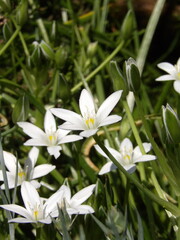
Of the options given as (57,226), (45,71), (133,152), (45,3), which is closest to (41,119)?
(45,71)

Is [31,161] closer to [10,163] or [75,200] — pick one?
[10,163]

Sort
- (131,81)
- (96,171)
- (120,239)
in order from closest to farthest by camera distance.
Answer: (120,239) < (131,81) < (96,171)

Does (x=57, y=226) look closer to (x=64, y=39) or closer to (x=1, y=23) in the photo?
(x=1, y=23)

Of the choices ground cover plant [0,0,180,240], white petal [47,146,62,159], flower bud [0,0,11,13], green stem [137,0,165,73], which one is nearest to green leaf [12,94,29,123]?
ground cover plant [0,0,180,240]

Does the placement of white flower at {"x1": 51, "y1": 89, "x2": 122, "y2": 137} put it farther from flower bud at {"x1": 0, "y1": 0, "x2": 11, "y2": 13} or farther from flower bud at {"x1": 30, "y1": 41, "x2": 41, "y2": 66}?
flower bud at {"x1": 0, "y1": 0, "x2": 11, "y2": 13}

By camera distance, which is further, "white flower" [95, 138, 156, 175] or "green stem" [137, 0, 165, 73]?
"green stem" [137, 0, 165, 73]

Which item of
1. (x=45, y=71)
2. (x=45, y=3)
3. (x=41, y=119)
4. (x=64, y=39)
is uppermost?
(x=45, y=3)

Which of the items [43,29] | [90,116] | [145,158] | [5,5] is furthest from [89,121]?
[43,29]
